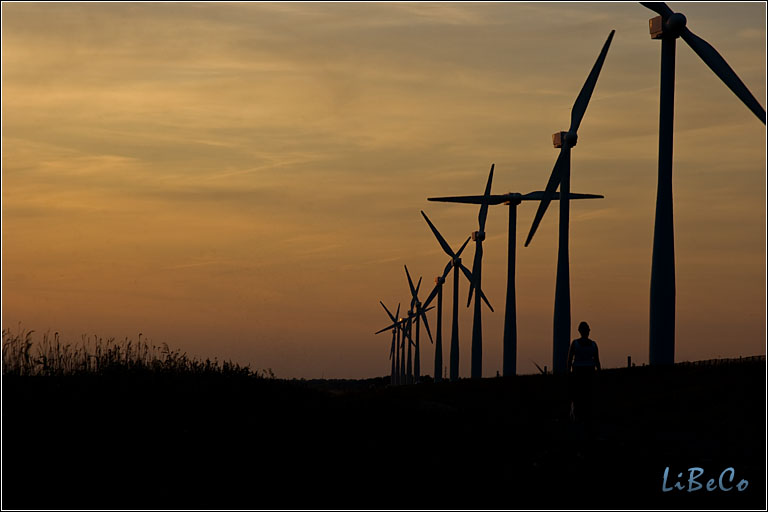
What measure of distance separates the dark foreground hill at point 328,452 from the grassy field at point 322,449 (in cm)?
4

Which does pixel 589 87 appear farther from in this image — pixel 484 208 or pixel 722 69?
pixel 484 208

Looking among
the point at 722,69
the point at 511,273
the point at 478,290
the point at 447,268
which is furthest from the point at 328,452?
the point at 447,268

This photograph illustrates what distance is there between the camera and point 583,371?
2714 centimetres

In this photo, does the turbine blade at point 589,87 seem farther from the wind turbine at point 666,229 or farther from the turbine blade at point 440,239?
the turbine blade at point 440,239

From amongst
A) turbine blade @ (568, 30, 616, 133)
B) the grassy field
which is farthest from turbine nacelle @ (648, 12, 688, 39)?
the grassy field

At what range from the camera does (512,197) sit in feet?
277

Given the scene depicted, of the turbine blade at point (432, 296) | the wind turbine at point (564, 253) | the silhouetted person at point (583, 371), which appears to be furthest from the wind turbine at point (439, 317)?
the silhouetted person at point (583, 371)

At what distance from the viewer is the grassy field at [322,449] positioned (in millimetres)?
16922

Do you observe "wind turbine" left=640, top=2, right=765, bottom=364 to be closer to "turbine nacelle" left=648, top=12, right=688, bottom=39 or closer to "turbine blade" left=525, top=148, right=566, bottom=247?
"turbine nacelle" left=648, top=12, right=688, bottom=39

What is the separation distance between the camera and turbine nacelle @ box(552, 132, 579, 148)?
63.2m

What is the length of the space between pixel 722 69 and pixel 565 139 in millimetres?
20108

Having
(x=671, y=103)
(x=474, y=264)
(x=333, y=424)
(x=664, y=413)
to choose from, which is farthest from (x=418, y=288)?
(x=333, y=424)

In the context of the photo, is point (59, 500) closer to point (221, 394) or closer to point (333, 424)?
point (333, 424)

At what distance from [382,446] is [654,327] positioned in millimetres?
24675
